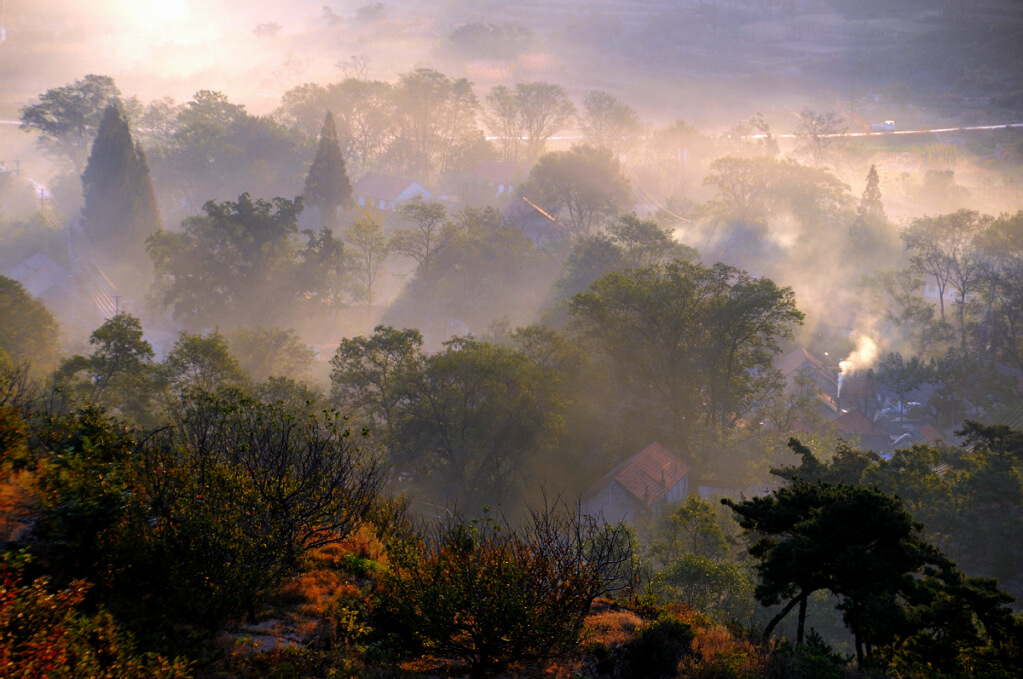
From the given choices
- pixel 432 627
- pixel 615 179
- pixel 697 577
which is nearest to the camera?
pixel 432 627

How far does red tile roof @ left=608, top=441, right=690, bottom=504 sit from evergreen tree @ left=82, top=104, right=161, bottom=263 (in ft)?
132

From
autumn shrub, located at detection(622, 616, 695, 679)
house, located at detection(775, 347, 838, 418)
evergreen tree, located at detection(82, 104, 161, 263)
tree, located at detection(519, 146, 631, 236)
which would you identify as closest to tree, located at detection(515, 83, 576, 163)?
tree, located at detection(519, 146, 631, 236)

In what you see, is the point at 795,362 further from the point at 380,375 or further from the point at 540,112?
the point at 540,112

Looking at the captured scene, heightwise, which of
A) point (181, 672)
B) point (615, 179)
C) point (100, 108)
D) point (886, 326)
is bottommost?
point (181, 672)

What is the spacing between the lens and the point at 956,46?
117688mm

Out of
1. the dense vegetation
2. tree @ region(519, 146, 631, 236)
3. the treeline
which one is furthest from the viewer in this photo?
tree @ region(519, 146, 631, 236)

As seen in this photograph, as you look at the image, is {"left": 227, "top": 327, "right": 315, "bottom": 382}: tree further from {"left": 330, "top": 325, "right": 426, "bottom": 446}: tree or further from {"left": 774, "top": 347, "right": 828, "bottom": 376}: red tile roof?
{"left": 774, "top": 347, "right": 828, "bottom": 376}: red tile roof

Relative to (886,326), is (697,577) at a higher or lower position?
lower

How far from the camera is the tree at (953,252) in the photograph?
149 ft

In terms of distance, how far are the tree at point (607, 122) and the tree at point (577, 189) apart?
23.0m

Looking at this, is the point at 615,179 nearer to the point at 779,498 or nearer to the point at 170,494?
the point at 779,498

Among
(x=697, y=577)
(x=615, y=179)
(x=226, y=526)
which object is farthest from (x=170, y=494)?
(x=615, y=179)

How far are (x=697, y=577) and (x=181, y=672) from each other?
41.5 ft

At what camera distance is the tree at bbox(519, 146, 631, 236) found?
53062 millimetres
